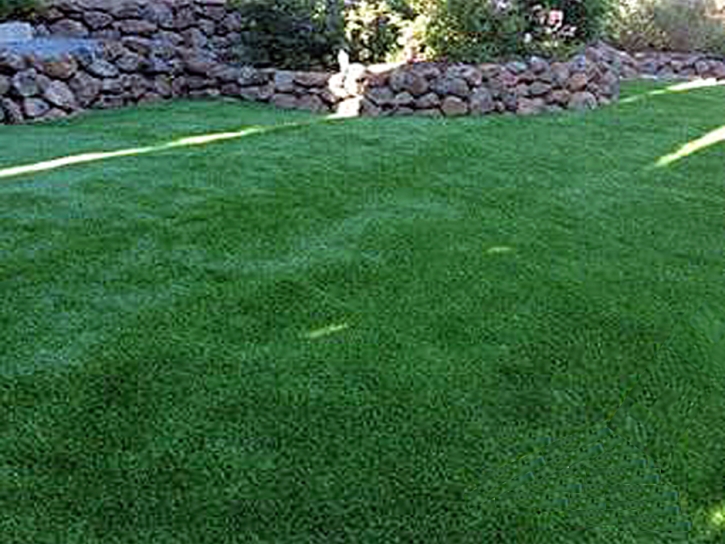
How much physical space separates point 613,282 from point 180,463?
79.6 inches

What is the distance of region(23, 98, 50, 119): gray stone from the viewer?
20.2ft

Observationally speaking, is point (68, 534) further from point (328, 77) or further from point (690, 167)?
point (328, 77)

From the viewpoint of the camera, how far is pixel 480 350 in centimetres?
280

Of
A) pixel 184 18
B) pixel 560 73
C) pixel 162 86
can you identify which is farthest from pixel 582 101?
pixel 184 18

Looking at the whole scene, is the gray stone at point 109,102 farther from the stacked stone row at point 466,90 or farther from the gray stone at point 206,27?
the stacked stone row at point 466,90

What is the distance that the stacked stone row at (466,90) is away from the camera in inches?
264

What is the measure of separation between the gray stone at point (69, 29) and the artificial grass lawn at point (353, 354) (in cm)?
300

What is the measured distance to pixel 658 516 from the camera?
2158 mm

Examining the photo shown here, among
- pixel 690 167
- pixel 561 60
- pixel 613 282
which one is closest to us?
pixel 613 282

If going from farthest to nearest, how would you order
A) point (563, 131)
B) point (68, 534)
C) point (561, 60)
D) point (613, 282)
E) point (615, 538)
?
point (561, 60) < point (563, 131) < point (613, 282) < point (615, 538) < point (68, 534)

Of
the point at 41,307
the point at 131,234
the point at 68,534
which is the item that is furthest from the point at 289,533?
the point at 131,234

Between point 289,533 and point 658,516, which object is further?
point 658,516

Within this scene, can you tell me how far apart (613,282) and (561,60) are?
454 cm

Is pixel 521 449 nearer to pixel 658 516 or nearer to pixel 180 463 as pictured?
pixel 658 516
